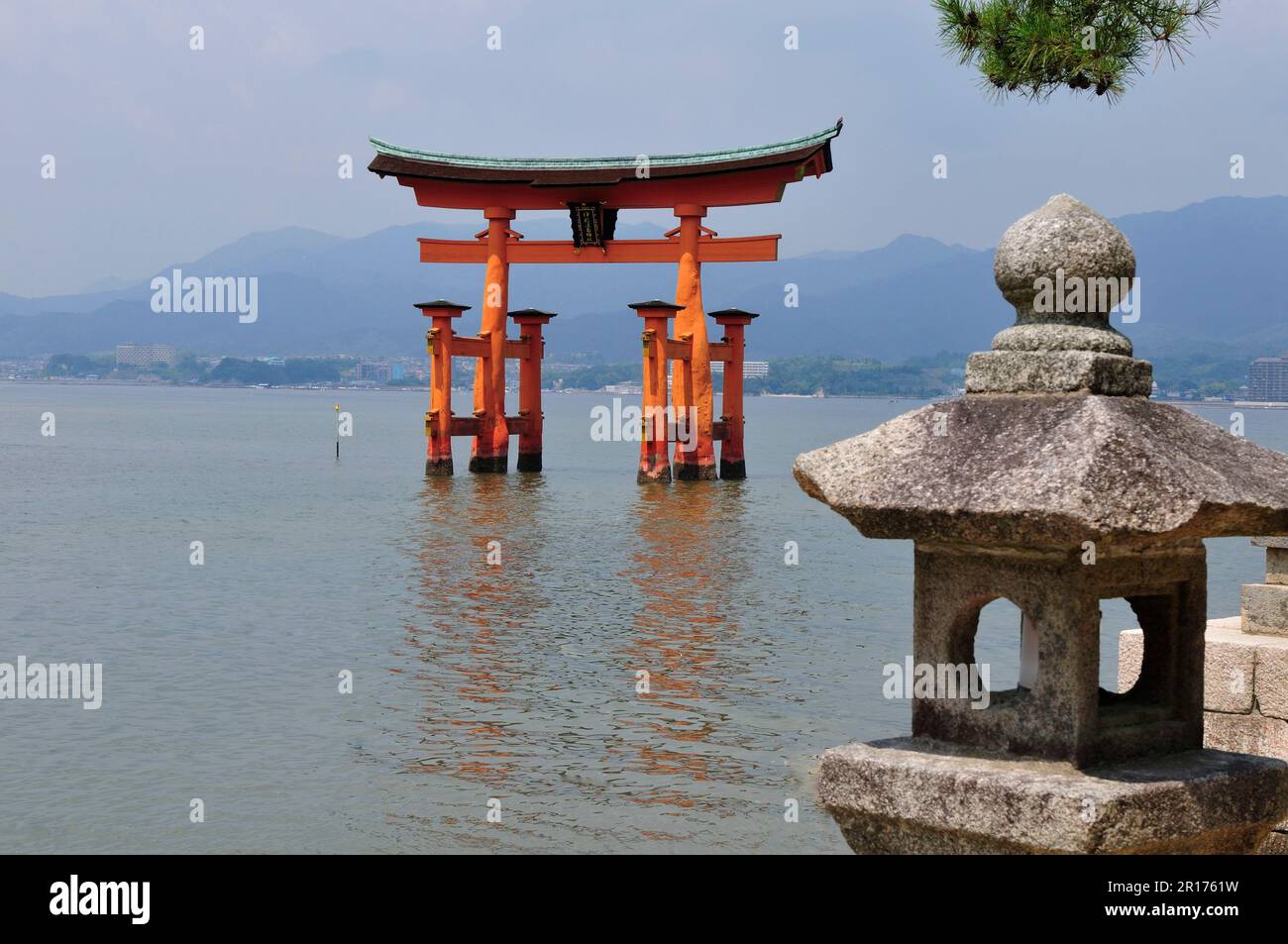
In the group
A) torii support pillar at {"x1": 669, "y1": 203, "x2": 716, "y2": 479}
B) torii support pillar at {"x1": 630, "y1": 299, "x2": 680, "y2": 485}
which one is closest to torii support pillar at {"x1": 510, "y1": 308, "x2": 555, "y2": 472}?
torii support pillar at {"x1": 669, "y1": 203, "x2": 716, "y2": 479}

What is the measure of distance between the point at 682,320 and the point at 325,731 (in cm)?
2800

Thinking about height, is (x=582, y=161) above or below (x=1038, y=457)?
above

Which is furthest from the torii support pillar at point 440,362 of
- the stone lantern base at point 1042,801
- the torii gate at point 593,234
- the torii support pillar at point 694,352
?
the stone lantern base at point 1042,801

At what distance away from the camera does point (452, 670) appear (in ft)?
49.8

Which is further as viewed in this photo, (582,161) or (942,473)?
(582,161)

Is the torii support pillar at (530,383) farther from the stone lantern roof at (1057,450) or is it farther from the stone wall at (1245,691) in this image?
the stone lantern roof at (1057,450)

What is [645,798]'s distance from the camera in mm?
10227

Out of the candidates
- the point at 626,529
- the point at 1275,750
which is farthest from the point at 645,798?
the point at 626,529

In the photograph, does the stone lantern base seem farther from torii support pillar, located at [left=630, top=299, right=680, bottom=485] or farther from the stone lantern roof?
torii support pillar, located at [left=630, top=299, right=680, bottom=485]

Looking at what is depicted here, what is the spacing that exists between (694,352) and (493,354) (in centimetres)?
562

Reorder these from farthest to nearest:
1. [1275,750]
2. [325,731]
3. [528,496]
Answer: [528,496]
[325,731]
[1275,750]

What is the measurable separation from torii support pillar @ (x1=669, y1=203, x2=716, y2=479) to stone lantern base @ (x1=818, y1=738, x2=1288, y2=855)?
32865 mm

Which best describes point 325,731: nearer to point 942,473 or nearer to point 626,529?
point 942,473

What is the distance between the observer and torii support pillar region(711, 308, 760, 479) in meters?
42.2
